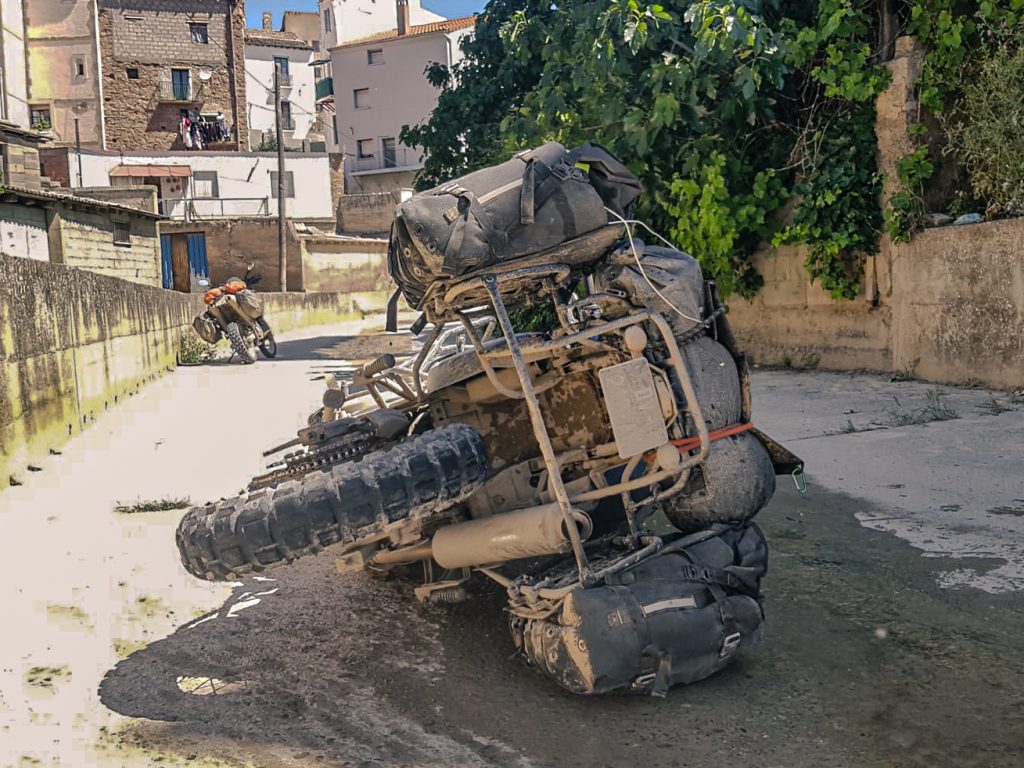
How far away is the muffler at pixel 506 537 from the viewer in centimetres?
332

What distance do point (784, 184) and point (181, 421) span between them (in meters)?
6.92

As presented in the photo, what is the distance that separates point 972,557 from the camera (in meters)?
4.43

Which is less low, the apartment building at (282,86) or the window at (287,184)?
the apartment building at (282,86)

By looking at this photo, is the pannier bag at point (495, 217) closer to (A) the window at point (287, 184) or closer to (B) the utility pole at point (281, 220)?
(B) the utility pole at point (281, 220)

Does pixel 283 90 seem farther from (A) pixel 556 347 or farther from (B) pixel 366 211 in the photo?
(A) pixel 556 347

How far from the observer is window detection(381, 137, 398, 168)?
6272 centimetres

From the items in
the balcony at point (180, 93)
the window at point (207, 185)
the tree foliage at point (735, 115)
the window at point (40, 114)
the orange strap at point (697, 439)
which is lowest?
the orange strap at point (697, 439)

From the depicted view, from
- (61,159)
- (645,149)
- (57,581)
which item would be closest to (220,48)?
(61,159)

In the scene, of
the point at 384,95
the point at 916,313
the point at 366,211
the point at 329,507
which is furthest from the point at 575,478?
the point at 384,95

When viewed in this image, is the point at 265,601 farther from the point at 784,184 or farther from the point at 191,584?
the point at 784,184

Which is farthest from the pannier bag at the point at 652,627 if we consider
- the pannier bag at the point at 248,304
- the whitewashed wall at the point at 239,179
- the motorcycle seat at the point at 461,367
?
the whitewashed wall at the point at 239,179

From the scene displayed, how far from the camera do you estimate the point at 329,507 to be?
3254mm

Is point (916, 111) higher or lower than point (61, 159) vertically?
lower

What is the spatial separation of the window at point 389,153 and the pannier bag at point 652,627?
201 feet
